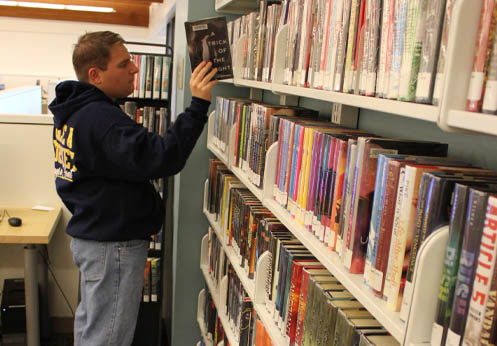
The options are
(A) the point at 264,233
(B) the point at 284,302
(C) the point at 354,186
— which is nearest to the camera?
(C) the point at 354,186

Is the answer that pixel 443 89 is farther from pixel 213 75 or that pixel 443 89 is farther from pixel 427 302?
pixel 213 75

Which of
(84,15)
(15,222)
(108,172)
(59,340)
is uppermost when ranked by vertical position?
(84,15)

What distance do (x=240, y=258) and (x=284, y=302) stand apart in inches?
19.3

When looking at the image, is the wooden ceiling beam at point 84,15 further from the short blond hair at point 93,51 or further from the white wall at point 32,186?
the short blond hair at point 93,51

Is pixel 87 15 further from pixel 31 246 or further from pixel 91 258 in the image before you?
pixel 91 258

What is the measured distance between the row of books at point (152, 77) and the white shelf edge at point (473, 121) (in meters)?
2.62

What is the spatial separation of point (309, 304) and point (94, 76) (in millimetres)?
1319

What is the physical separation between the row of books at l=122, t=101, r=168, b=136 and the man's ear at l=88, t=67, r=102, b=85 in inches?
42.0

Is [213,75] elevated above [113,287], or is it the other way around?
[213,75]

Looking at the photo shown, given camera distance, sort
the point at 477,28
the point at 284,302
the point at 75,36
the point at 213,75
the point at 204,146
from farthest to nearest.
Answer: the point at 75,36 → the point at 204,146 → the point at 213,75 → the point at 284,302 → the point at 477,28

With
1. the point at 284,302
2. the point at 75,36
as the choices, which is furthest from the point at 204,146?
the point at 75,36

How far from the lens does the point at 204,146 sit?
102 inches

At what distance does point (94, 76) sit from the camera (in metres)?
2.00

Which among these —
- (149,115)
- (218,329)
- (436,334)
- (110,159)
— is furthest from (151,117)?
(436,334)
